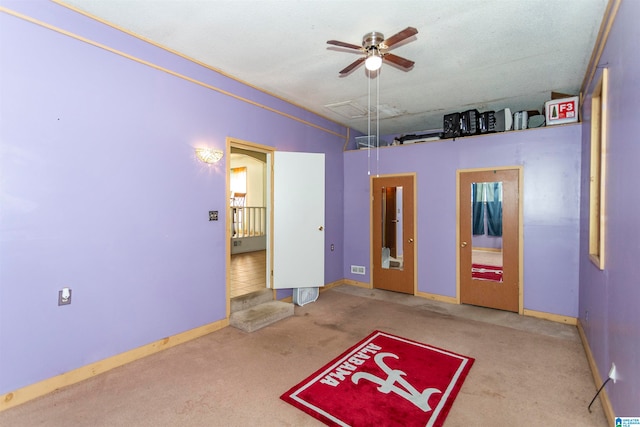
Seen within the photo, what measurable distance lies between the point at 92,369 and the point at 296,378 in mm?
1716

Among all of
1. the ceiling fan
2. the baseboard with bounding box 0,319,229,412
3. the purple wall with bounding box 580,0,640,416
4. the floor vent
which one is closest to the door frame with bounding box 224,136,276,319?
the floor vent

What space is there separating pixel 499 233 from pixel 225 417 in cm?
407

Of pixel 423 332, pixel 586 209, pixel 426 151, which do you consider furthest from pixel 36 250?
pixel 586 209

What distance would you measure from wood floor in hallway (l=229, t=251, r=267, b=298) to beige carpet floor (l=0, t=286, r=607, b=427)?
0.96 m

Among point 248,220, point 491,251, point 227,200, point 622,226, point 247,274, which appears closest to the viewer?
point 622,226

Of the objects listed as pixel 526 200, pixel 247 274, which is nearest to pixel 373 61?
pixel 526 200

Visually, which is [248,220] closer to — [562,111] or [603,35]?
[562,111]

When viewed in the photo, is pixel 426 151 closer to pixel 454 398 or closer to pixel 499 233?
pixel 499 233

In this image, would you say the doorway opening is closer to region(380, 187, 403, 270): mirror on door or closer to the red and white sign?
region(380, 187, 403, 270): mirror on door

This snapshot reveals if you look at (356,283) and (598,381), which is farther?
(356,283)

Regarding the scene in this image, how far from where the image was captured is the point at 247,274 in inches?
214

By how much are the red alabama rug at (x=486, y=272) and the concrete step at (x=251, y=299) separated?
9.93 ft

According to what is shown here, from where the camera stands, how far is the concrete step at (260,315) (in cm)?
346

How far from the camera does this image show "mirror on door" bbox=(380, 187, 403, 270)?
513 cm
